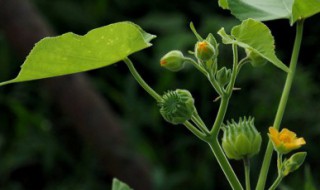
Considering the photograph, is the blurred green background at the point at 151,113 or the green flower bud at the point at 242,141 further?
the blurred green background at the point at 151,113

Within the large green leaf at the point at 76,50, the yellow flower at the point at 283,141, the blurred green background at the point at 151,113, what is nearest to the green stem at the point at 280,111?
the yellow flower at the point at 283,141

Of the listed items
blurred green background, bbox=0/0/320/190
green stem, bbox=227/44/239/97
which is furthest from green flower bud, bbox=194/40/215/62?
blurred green background, bbox=0/0/320/190

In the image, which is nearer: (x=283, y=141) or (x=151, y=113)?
(x=283, y=141)

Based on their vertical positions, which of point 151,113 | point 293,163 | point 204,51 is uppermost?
point 204,51

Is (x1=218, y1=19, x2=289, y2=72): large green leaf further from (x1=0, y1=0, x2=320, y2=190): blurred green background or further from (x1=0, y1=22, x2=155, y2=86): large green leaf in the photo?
(x1=0, y1=0, x2=320, y2=190): blurred green background

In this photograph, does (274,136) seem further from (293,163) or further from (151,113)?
(151,113)

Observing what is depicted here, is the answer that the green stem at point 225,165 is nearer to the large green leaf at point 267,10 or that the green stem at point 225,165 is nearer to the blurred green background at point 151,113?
the large green leaf at point 267,10

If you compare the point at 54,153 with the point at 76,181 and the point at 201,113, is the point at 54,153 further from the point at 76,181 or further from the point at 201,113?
the point at 201,113

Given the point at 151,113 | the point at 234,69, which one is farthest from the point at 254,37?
the point at 151,113
